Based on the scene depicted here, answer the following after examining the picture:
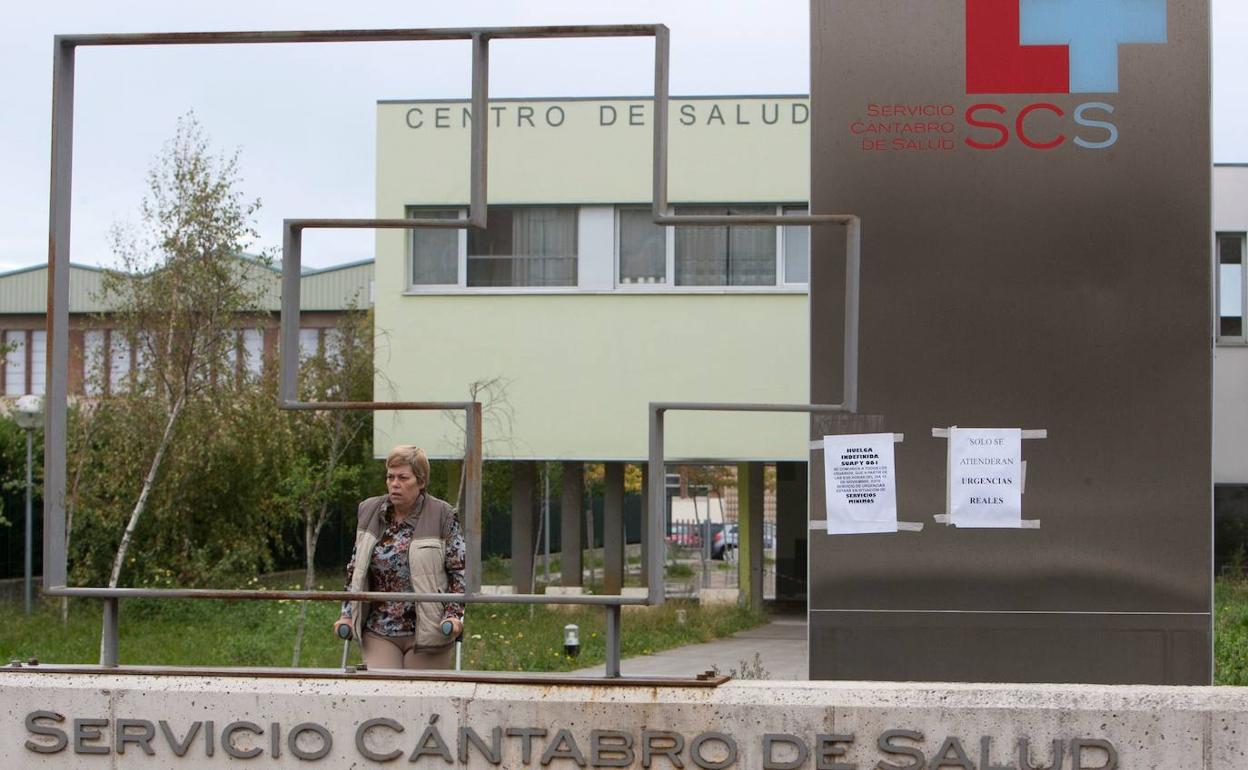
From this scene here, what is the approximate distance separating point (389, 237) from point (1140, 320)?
15.8 meters

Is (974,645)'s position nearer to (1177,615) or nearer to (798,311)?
(1177,615)

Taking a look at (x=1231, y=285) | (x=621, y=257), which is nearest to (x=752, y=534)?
(x=621, y=257)

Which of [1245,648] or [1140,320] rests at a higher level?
[1140,320]

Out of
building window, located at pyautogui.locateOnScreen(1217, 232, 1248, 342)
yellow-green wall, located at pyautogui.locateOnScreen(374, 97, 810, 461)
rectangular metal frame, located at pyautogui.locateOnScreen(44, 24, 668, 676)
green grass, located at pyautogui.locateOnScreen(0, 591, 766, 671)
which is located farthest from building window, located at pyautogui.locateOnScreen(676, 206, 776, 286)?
rectangular metal frame, located at pyautogui.locateOnScreen(44, 24, 668, 676)

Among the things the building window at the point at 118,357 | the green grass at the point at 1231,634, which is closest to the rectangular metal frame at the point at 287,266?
the green grass at the point at 1231,634

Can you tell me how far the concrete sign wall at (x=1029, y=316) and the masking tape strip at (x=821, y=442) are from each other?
57mm

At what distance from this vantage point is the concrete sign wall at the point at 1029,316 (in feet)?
21.6

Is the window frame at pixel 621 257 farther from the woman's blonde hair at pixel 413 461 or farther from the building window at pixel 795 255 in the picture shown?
the woman's blonde hair at pixel 413 461

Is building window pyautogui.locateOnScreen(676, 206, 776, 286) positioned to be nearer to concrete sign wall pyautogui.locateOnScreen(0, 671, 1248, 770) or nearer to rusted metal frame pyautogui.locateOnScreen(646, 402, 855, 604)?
rusted metal frame pyautogui.locateOnScreen(646, 402, 855, 604)

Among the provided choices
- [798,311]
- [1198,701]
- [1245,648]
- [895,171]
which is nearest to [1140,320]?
[895,171]

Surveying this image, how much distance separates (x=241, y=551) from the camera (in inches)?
885

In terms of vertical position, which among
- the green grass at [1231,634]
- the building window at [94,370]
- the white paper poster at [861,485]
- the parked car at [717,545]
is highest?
the building window at [94,370]

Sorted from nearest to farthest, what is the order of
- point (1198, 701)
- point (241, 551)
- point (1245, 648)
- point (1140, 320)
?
point (1198, 701) → point (1140, 320) → point (1245, 648) → point (241, 551)

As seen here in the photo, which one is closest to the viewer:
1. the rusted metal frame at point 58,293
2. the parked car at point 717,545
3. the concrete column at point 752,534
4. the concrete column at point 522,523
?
the rusted metal frame at point 58,293
